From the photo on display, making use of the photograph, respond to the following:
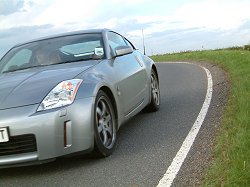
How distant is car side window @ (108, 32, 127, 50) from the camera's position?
6281 mm

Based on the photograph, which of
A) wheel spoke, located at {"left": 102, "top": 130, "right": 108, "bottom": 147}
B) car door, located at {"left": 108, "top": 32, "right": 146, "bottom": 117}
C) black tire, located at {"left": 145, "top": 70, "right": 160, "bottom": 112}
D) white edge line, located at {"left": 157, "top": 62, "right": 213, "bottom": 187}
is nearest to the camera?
white edge line, located at {"left": 157, "top": 62, "right": 213, "bottom": 187}

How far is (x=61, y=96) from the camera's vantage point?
4.55 meters

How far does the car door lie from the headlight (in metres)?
0.87

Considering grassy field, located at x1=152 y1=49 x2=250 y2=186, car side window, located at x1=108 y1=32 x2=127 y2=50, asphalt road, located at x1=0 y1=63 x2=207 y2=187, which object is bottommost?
asphalt road, located at x1=0 y1=63 x2=207 y2=187

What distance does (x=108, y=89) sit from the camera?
519cm

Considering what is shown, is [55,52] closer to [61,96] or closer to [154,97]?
[61,96]

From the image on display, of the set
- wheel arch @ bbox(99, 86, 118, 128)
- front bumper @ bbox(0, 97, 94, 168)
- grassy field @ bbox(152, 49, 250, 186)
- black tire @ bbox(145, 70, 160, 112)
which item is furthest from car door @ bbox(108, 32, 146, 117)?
grassy field @ bbox(152, 49, 250, 186)

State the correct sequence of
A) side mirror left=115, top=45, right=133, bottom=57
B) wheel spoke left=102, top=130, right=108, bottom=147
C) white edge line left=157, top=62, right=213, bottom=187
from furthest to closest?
side mirror left=115, top=45, right=133, bottom=57 < wheel spoke left=102, top=130, right=108, bottom=147 < white edge line left=157, top=62, right=213, bottom=187

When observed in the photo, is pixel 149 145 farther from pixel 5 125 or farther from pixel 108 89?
pixel 5 125

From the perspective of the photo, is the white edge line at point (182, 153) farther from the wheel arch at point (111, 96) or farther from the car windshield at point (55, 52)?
the car windshield at point (55, 52)

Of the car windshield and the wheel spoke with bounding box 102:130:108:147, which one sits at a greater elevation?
the car windshield

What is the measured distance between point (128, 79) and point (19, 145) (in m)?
2.01

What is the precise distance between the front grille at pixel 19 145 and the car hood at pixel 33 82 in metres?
0.34

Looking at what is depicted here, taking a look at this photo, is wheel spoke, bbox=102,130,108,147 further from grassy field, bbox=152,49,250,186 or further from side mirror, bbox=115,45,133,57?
side mirror, bbox=115,45,133,57
